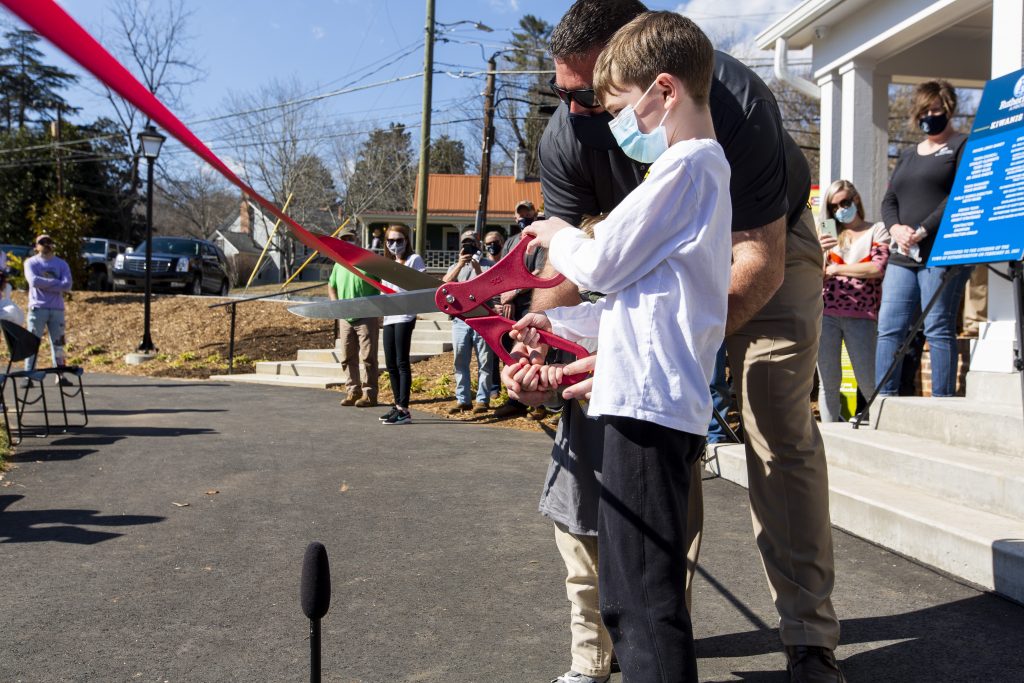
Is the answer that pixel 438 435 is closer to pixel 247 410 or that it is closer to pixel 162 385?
pixel 247 410

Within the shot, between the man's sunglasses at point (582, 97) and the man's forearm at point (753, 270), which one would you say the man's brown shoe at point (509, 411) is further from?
the man's forearm at point (753, 270)

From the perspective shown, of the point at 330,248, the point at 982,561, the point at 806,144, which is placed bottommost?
the point at 982,561

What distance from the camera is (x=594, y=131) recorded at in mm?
2641

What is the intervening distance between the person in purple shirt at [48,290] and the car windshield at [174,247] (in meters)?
12.9

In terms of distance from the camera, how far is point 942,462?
14.6 feet

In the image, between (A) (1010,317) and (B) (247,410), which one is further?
(B) (247,410)

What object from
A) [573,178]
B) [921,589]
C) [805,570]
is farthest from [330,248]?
[921,589]

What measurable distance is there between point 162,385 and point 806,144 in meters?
29.3

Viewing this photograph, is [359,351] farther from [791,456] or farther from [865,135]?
[791,456]

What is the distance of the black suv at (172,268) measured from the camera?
23.8 m

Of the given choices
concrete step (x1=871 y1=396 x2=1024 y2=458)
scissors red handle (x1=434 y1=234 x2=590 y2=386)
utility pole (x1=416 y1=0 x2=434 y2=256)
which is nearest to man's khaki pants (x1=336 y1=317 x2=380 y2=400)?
concrete step (x1=871 y1=396 x2=1024 y2=458)

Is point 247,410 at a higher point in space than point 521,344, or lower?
lower

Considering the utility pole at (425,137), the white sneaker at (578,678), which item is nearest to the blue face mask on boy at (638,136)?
the white sneaker at (578,678)

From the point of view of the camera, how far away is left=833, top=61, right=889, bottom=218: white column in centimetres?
970
